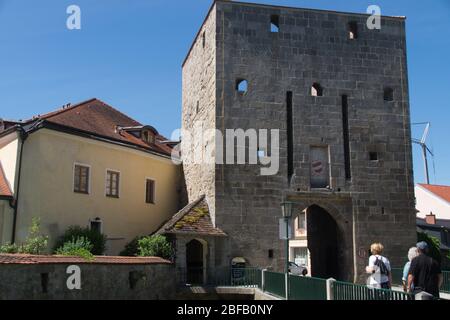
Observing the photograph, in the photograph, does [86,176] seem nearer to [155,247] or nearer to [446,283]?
[155,247]

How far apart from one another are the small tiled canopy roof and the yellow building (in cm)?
264

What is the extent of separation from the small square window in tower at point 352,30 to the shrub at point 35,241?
15.2 metres

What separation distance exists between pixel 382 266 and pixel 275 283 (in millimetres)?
6083

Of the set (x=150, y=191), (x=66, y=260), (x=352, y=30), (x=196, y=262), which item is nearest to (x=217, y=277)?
(x=196, y=262)

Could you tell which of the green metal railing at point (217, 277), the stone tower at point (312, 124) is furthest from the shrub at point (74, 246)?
the stone tower at point (312, 124)

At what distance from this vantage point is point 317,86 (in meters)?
23.7

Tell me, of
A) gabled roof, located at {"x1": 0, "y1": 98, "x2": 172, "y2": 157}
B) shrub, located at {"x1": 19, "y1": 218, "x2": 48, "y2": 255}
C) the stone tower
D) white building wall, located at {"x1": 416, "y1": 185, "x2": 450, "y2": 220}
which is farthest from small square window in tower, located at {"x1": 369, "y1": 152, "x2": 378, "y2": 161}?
white building wall, located at {"x1": 416, "y1": 185, "x2": 450, "y2": 220}

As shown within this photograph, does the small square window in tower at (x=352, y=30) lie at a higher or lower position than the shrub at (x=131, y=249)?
higher

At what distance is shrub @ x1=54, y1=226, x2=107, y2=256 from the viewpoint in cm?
1973

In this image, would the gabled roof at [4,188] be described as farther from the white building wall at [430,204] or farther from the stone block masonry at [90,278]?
the white building wall at [430,204]

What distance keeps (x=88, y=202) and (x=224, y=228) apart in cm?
541

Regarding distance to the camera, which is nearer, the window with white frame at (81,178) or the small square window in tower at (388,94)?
the window with white frame at (81,178)

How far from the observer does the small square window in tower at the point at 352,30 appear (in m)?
24.2

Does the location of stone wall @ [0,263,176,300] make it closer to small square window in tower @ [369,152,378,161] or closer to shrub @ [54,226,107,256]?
shrub @ [54,226,107,256]
